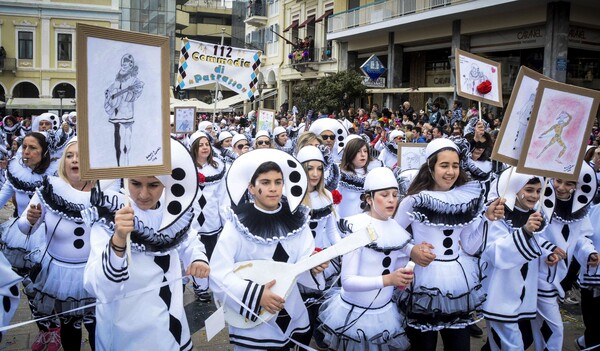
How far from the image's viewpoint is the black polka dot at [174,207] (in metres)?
3.31

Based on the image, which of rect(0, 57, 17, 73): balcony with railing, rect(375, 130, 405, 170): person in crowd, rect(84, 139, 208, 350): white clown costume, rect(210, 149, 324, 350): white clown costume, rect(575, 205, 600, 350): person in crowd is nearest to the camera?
rect(84, 139, 208, 350): white clown costume

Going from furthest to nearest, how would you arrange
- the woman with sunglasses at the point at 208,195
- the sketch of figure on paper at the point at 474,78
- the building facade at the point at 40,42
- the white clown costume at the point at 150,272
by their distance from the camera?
the building facade at the point at 40,42 → the woman with sunglasses at the point at 208,195 → the sketch of figure on paper at the point at 474,78 → the white clown costume at the point at 150,272

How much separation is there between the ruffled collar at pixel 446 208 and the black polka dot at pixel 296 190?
1.06m

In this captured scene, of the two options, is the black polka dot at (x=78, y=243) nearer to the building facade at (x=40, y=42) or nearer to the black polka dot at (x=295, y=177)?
the black polka dot at (x=295, y=177)

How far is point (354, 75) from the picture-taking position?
25.6m

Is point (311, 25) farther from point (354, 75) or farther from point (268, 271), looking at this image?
point (268, 271)

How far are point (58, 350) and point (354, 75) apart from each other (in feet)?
73.2

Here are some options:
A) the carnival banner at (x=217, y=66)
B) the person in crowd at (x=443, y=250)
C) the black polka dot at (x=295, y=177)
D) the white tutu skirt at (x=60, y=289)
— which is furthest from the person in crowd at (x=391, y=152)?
the white tutu skirt at (x=60, y=289)

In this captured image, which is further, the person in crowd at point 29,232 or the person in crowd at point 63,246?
the person in crowd at point 29,232

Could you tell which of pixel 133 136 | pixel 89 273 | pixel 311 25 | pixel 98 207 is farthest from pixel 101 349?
pixel 311 25

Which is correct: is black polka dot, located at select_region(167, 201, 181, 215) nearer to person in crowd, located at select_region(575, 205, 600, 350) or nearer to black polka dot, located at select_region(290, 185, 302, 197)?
black polka dot, located at select_region(290, 185, 302, 197)

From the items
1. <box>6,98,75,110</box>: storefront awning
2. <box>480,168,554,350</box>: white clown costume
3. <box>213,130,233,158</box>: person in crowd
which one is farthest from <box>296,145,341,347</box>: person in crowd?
<box>6,98,75,110</box>: storefront awning

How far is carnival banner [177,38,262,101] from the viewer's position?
10.4m

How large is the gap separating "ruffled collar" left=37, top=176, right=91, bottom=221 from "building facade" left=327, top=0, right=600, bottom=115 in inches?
643
